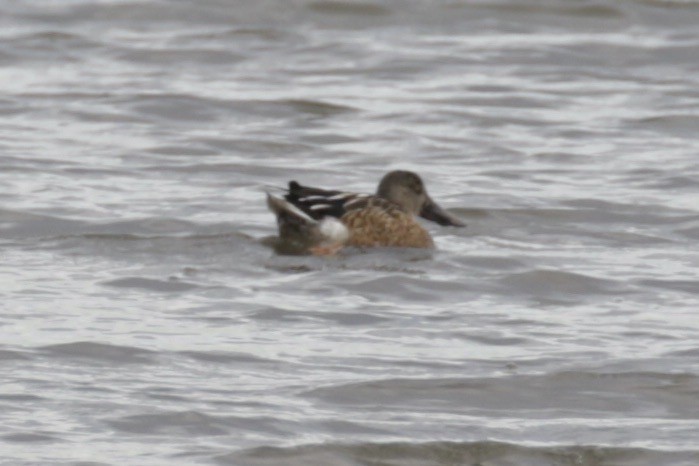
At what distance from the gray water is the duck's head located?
0.64ft

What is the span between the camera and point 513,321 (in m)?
9.91

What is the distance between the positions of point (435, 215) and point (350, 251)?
2.86 ft

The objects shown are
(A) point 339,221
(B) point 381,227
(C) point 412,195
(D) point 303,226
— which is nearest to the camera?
(D) point 303,226

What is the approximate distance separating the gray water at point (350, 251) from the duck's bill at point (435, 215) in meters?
0.18

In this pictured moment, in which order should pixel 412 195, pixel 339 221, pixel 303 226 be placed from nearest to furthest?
pixel 303 226
pixel 339 221
pixel 412 195

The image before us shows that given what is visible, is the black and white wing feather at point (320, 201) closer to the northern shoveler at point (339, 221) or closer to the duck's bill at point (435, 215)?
the northern shoveler at point (339, 221)

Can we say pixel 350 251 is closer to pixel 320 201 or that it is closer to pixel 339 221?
pixel 339 221

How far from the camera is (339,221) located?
1216 cm

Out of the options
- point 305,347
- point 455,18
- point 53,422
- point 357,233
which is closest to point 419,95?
point 455,18

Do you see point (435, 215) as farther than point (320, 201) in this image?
Yes

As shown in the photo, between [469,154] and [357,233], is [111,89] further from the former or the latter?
[357,233]

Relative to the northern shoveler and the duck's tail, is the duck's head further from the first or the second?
the duck's tail

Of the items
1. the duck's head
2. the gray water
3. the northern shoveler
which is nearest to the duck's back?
the northern shoveler

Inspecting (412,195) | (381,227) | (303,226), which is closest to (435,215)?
(412,195)
